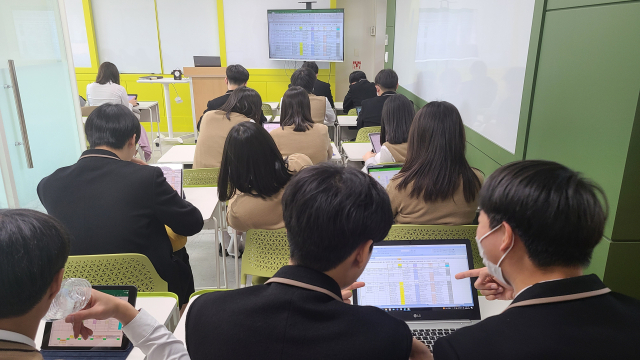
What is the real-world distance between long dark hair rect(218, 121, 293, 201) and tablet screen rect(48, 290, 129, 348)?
985mm

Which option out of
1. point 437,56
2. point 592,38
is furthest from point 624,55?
point 437,56

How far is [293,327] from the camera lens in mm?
793

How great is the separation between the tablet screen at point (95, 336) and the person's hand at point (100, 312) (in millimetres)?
154

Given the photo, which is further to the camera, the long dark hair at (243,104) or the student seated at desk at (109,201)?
the long dark hair at (243,104)

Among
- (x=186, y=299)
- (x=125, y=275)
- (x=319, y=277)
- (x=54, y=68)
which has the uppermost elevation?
(x=54, y=68)

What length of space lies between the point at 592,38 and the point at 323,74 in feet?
20.3

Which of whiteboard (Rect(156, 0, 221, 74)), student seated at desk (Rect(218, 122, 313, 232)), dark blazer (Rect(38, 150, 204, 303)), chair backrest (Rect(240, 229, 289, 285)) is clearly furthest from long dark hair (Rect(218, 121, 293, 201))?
whiteboard (Rect(156, 0, 221, 74))

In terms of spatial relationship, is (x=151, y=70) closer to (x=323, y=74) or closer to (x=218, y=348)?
(x=323, y=74)

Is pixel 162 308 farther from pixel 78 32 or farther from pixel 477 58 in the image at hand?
pixel 78 32

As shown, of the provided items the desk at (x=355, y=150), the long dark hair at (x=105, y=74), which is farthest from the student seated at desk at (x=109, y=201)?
the long dark hair at (x=105, y=74)

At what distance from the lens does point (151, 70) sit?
7.48m

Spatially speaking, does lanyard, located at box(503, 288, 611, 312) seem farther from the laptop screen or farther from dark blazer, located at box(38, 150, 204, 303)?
dark blazer, located at box(38, 150, 204, 303)

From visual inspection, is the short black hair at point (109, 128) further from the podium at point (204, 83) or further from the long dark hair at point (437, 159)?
the podium at point (204, 83)

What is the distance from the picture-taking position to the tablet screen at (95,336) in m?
1.22
